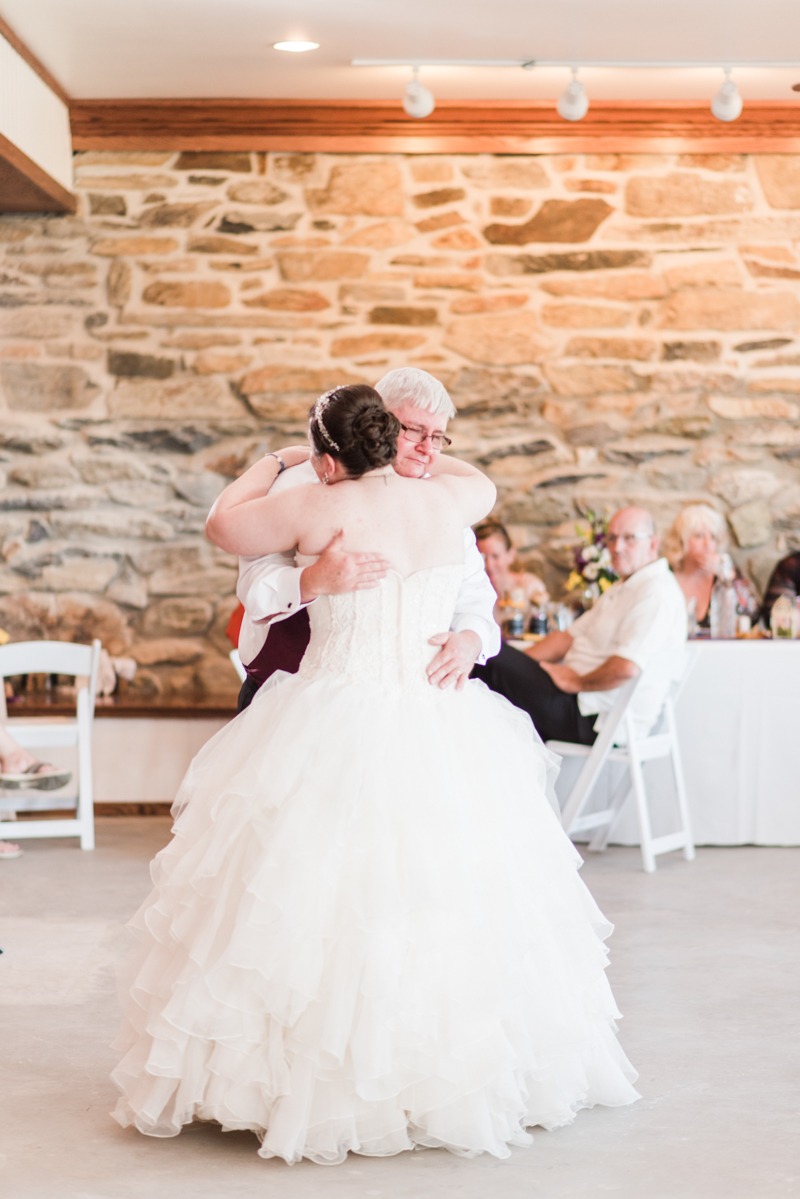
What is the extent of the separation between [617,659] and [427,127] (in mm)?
2843

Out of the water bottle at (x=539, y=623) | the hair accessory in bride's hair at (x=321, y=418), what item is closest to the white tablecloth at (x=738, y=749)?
the water bottle at (x=539, y=623)

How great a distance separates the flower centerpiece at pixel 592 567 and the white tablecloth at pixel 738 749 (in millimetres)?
585

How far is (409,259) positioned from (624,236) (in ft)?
3.47

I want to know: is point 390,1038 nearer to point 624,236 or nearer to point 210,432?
point 210,432

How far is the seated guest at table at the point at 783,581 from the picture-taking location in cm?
598

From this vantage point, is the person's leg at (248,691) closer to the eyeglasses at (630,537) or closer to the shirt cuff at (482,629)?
the shirt cuff at (482,629)

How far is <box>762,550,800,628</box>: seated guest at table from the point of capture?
19.6ft

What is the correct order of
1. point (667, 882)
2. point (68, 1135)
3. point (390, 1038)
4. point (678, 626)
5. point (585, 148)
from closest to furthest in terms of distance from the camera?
point (390, 1038), point (68, 1135), point (667, 882), point (678, 626), point (585, 148)

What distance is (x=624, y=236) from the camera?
6188 millimetres

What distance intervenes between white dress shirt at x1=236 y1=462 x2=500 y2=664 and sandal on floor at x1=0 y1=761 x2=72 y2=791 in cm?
238

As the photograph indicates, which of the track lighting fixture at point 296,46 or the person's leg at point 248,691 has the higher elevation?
the track lighting fixture at point 296,46

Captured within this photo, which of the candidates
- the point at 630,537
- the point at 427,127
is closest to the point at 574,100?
the point at 427,127

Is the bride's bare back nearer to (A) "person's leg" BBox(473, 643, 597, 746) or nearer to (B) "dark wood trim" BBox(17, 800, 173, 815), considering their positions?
(A) "person's leg" BBox(473, 643, 597, 746)

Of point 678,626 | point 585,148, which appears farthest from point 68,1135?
point 585,148
